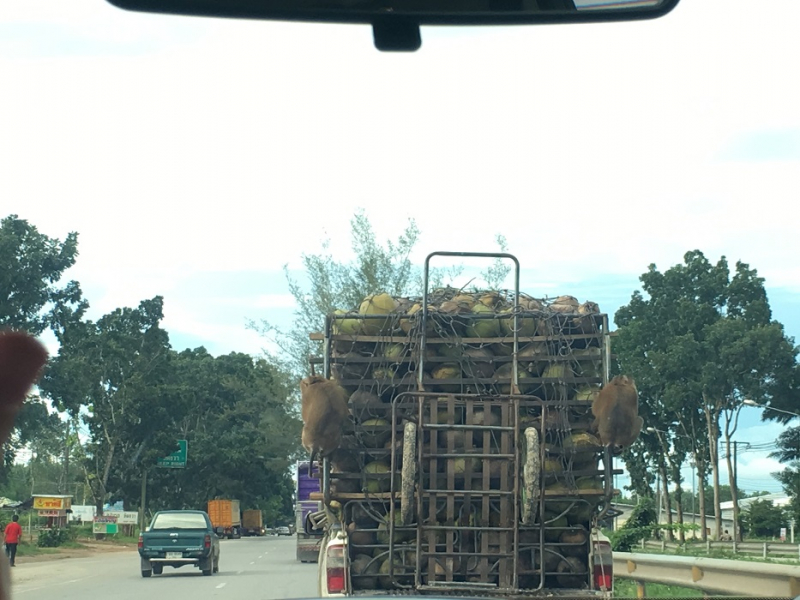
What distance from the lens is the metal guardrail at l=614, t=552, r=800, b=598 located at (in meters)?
10.9

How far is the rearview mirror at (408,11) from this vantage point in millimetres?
2855

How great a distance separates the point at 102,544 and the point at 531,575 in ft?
189

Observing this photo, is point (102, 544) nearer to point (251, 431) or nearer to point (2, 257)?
point (2, 257)

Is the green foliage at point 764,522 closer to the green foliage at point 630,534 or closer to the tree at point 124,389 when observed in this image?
the tree at point 124,389

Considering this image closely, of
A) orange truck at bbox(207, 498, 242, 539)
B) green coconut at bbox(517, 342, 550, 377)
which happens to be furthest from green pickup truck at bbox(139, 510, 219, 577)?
orange truck at bbox(207, 498, 242, 539)

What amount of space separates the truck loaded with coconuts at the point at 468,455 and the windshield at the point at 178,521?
21.0 metres

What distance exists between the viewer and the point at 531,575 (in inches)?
356

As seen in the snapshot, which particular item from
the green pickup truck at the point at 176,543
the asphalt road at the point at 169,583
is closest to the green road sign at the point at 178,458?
the asphalt road at the point at 169,583

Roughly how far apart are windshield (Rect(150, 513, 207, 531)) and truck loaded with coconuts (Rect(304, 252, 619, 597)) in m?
21.0

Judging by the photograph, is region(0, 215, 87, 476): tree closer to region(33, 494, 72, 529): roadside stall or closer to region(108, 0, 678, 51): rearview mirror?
region(33, 494, 72, 529): roadside stall

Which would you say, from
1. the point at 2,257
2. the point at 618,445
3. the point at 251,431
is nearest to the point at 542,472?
the point at 618,445

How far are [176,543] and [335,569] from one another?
836 inches

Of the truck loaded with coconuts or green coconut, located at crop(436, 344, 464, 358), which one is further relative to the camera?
green coconut, located at crop(436, 344, 464, 358)

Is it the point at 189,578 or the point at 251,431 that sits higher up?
the point at 251,431
